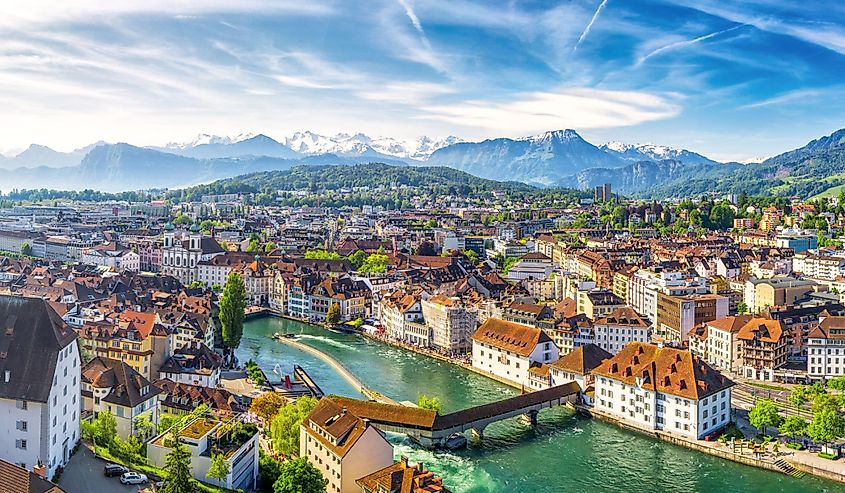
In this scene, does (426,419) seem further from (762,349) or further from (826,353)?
(826,353)

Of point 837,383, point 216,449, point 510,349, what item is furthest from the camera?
point 510,349

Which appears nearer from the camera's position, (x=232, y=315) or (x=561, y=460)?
(x=561, y=460)

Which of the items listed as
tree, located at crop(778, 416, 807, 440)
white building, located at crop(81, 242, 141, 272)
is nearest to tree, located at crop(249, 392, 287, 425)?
tree, located at crop(778, 416, 807, 440)

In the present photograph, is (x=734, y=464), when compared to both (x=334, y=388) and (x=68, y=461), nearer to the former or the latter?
(x=334, y=388)

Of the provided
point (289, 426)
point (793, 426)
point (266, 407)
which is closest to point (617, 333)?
point (793, 426)

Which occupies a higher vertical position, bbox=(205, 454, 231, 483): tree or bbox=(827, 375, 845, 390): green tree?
bbox=(205, 454, 231, 483): tree

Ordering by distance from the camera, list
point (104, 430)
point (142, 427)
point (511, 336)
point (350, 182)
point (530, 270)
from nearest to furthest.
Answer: point (104, 430) < point (142, 427) < point (511, 336) < point (530, 270) < point (350, 182)

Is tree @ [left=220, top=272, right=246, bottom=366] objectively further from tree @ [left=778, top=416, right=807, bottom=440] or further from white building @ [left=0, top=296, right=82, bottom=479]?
tree @ [left=778, top=416, right=807, bottom=440]

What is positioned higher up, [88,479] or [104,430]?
[104,430]
